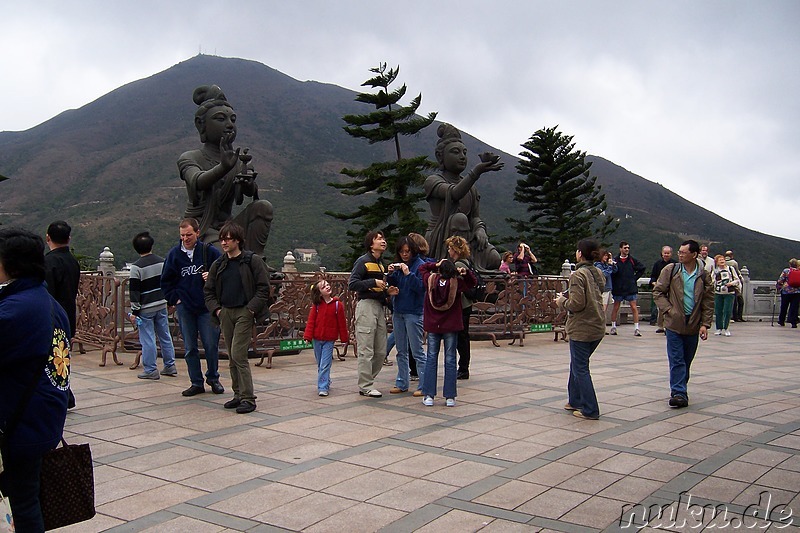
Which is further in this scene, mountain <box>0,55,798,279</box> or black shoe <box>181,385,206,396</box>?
mountain <box>0,55,798,279</box>

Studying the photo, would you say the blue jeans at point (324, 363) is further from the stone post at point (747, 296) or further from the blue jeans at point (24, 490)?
the stone post at point (747, 296)

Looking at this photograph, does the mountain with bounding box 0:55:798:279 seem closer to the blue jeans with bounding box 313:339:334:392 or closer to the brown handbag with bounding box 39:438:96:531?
the blue jeans with bounding box 313:339:334:392

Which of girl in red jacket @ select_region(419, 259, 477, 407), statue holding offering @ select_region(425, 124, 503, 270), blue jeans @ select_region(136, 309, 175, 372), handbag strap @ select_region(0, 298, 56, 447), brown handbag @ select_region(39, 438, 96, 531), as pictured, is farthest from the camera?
statue holding offering @ select_region(425, 124, 503, 270)

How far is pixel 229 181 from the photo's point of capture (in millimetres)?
9930

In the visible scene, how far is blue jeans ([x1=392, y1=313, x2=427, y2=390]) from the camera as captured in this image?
7270mm

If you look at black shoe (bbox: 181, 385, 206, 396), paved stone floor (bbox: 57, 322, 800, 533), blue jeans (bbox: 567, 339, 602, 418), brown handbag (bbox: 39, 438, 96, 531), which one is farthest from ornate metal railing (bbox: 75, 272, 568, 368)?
brown handbag (bbox: 39, 438, 96, 531)

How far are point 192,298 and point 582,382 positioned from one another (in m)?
3.69

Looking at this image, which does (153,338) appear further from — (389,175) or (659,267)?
(389,175)

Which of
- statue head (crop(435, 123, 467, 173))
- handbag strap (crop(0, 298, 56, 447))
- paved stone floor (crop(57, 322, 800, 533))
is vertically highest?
statue head (crop(435, 123, 467, 173))

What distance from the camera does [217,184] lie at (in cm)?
991

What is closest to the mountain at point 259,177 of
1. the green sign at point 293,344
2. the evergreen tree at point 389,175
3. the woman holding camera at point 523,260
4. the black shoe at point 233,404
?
the evergreen tree at point 389,175

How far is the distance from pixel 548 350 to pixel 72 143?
6378cm

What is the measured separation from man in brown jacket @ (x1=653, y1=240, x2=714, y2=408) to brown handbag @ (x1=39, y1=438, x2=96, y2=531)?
5.39 metres

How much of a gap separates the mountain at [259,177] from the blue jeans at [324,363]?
2402 centimetres
